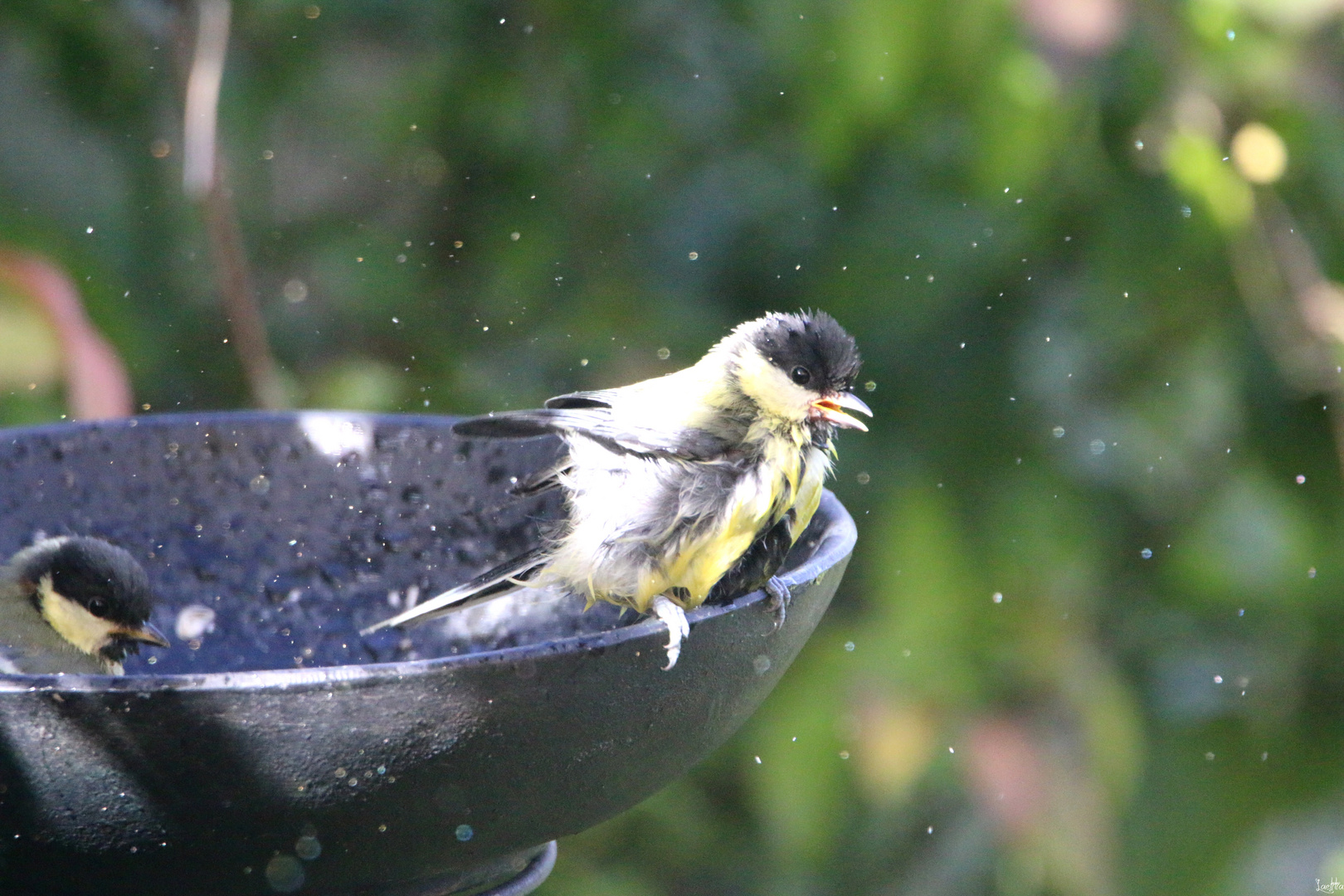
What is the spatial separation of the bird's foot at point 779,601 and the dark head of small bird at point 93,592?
2.57 ft

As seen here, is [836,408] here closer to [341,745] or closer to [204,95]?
[341,745]

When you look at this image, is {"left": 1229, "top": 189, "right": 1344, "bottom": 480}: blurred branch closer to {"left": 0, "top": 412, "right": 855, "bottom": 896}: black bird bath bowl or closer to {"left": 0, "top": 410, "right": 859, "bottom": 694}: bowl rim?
{"left": 0, "top": 412, "right": 855, "bottom": 896}: black bird bath bowl

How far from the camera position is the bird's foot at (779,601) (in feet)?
4.08

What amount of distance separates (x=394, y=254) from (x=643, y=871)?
1.45 metres

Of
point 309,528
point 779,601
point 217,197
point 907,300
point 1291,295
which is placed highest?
point 217,197

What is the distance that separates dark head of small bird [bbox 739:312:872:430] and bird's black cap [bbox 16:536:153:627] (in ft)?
2.46

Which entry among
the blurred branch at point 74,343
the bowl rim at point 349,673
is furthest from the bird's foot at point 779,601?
the blurred branch at point 74,343

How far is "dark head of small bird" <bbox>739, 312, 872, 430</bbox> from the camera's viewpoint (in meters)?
1.73

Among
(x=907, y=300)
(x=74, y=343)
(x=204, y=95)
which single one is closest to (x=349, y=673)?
(x=74, y=343)

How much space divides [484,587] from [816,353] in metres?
0.49

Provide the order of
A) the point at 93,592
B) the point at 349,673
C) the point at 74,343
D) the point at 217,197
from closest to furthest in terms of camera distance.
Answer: the point at 349,673, the point at 93,592, the point at 74,343, the point at 217,197

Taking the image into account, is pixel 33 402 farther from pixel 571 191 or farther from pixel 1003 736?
pixel 1003 736

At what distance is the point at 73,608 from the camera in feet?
5.31

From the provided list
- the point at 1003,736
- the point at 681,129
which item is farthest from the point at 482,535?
the point at 681,129
